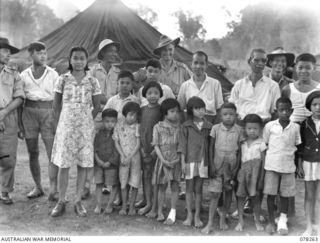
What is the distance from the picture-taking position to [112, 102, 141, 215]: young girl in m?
3.63

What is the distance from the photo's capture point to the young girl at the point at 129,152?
3627 millimetres

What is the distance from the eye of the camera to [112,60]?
4281 mm

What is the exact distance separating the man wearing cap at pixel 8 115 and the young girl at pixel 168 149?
156 centimetres

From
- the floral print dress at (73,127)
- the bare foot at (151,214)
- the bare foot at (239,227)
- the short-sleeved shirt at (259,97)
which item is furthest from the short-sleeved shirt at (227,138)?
the floral print dress at (73,127)

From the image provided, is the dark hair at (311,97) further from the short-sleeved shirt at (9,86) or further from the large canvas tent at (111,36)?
the large canvas tent at (111,36)

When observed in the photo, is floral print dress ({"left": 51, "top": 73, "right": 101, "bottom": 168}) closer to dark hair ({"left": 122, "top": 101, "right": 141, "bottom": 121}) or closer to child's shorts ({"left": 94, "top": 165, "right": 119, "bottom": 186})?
child's shorts ({"left": 94, "top": 165, "right": 119, "bottom": 186})

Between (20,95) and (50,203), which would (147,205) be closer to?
(50,203)

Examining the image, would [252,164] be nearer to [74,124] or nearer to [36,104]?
[74,124]

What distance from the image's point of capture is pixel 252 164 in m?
3.31

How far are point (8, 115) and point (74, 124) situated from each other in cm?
87

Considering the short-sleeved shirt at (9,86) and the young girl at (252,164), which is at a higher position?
the short-sleeved shirt at (9,86)

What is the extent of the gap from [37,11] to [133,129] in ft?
Result: 54.7

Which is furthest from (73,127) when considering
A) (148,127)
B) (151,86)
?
(151,86)

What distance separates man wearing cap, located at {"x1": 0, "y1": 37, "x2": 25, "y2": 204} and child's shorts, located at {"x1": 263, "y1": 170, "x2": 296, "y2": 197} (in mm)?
2619
